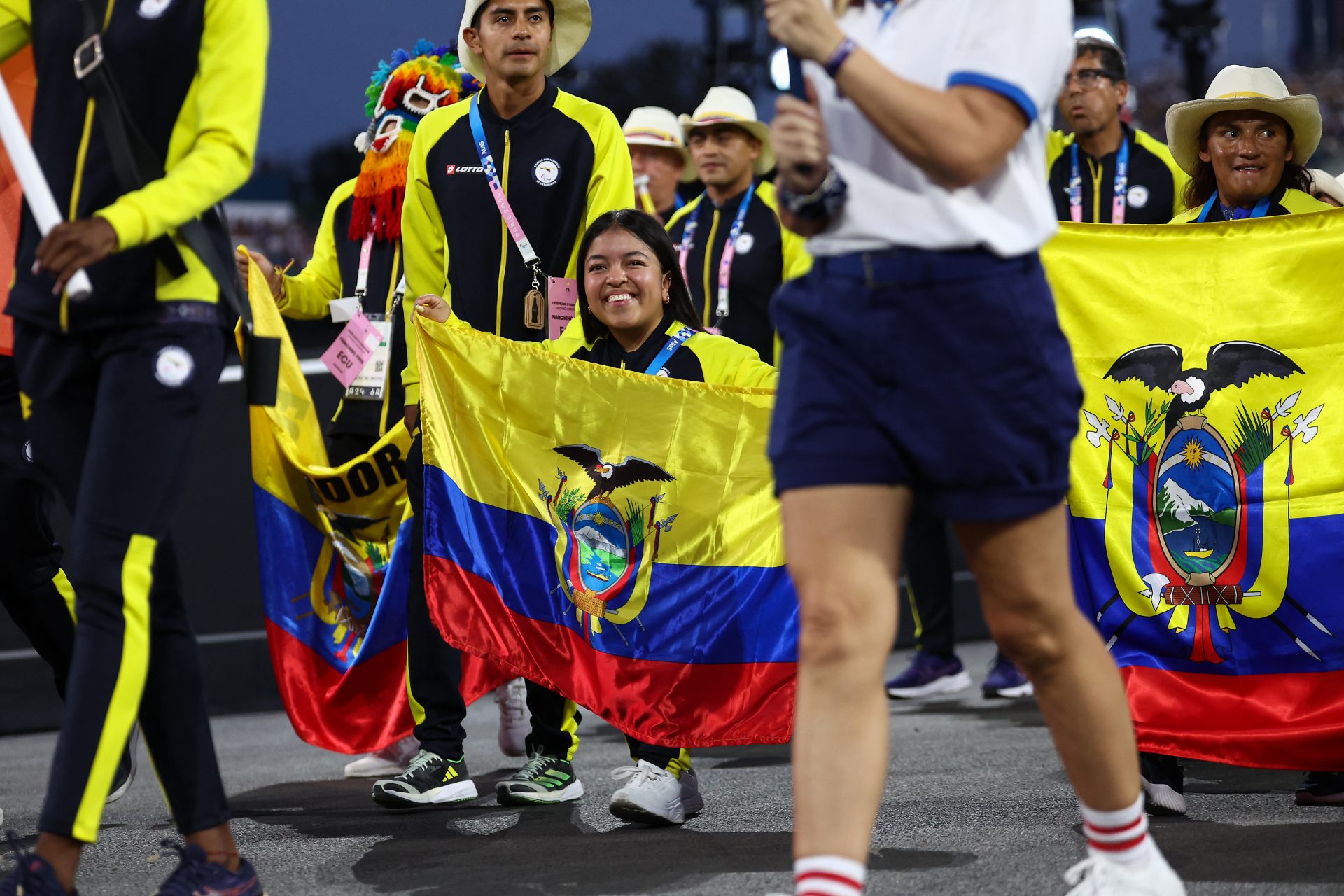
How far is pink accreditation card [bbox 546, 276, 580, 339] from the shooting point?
166 inches

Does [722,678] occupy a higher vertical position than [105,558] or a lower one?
lower

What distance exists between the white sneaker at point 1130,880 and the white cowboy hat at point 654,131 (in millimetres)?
5287

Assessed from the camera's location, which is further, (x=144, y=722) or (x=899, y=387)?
(x=144, y=722)

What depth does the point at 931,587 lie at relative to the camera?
21.0 ft

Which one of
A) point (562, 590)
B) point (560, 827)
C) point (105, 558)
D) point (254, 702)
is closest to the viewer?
point (105, 558)

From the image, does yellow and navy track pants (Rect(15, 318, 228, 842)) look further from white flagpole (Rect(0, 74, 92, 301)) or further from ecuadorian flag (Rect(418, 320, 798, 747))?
ecuadorian flag (Rect(418, 320, 798, 747))

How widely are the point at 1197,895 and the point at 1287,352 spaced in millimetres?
1474

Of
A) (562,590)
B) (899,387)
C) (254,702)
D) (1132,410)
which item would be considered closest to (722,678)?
(562,590)

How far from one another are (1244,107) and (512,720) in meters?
2.75

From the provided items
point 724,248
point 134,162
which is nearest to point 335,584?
point 134,162

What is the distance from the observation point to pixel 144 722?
278 centimetres

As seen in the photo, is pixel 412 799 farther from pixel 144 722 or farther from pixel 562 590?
pixel 144 722

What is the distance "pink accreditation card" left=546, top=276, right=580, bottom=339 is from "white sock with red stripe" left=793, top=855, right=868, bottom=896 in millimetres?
2318

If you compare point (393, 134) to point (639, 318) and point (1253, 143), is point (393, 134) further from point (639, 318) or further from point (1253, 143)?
point (1253, 143)
